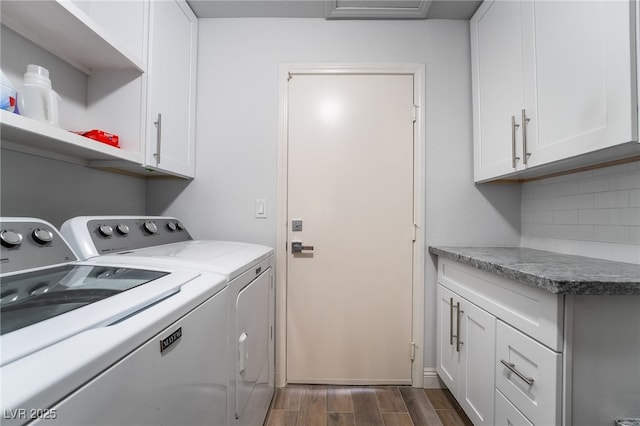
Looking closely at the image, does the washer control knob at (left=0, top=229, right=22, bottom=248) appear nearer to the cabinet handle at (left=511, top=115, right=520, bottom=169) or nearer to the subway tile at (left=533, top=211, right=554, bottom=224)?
the cabinet handle at (left=511, top=115, right=520, bottom=169)

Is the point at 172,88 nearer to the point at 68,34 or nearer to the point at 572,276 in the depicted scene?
the point at 68,34

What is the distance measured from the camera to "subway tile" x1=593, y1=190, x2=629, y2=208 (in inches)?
47.4

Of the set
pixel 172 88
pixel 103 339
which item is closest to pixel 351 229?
pixel 172 88

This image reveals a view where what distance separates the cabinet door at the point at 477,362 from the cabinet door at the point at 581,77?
0.78m

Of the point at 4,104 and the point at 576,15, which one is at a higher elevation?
the point at 576,15

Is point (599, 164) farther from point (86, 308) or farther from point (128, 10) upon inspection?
point (128, 10)

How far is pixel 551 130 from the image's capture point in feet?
3.87

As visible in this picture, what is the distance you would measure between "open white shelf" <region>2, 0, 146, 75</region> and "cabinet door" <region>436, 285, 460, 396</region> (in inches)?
80.7

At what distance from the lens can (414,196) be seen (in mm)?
1794

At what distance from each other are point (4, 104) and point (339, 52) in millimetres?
1653

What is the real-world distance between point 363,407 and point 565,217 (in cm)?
155

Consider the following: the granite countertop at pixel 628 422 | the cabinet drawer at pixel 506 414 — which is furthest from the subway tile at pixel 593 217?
the cabinet drawer at pixel 506 414

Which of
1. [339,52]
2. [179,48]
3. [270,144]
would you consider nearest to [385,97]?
[339,52]

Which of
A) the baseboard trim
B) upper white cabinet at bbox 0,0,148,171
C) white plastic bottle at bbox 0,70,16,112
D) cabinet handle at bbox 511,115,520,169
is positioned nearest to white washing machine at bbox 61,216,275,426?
upper white cabinet at bbox 0,0,148,171
